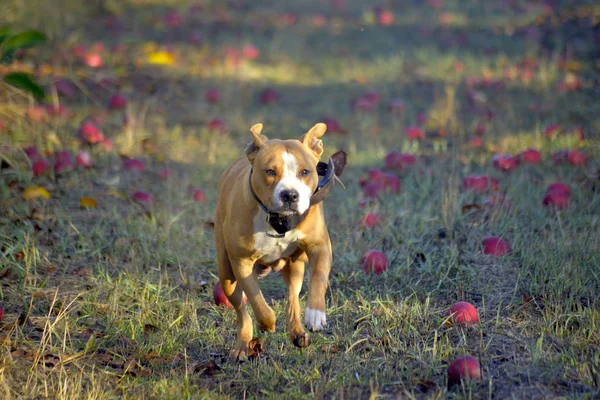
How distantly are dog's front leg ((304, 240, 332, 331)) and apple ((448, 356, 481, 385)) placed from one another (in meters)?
0.62

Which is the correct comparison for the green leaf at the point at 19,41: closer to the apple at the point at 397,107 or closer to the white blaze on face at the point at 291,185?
the white blaze on face at the point at 291,185

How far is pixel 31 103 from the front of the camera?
704 cm

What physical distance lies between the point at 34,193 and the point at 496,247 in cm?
326

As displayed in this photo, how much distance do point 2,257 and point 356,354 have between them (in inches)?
89.1

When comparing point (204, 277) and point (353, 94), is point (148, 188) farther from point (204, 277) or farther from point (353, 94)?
point (353, 94)

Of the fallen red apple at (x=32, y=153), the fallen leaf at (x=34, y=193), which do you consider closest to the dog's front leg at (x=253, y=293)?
the fallen leaf at (x=34, y=193)

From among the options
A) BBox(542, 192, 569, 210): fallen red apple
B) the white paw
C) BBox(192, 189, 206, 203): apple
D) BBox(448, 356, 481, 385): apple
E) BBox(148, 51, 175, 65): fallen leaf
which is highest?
the white paw

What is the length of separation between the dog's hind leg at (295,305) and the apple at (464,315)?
0.79m

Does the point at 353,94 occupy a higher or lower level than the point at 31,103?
lower

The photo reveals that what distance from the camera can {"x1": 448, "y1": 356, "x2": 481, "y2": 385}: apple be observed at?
3225 mm

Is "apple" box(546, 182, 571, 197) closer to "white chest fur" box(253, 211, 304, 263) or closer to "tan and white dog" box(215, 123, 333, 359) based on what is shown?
"tan and white dog" box(215, 123, 333, 359)

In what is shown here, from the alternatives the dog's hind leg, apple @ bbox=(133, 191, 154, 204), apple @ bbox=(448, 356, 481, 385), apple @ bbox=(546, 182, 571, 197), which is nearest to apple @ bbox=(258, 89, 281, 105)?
apple @ bbox=(133, 191, 154, 204)

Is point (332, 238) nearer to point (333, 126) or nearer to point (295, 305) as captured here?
point (295, 305)

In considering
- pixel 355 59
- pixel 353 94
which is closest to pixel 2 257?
pixel 353 94
